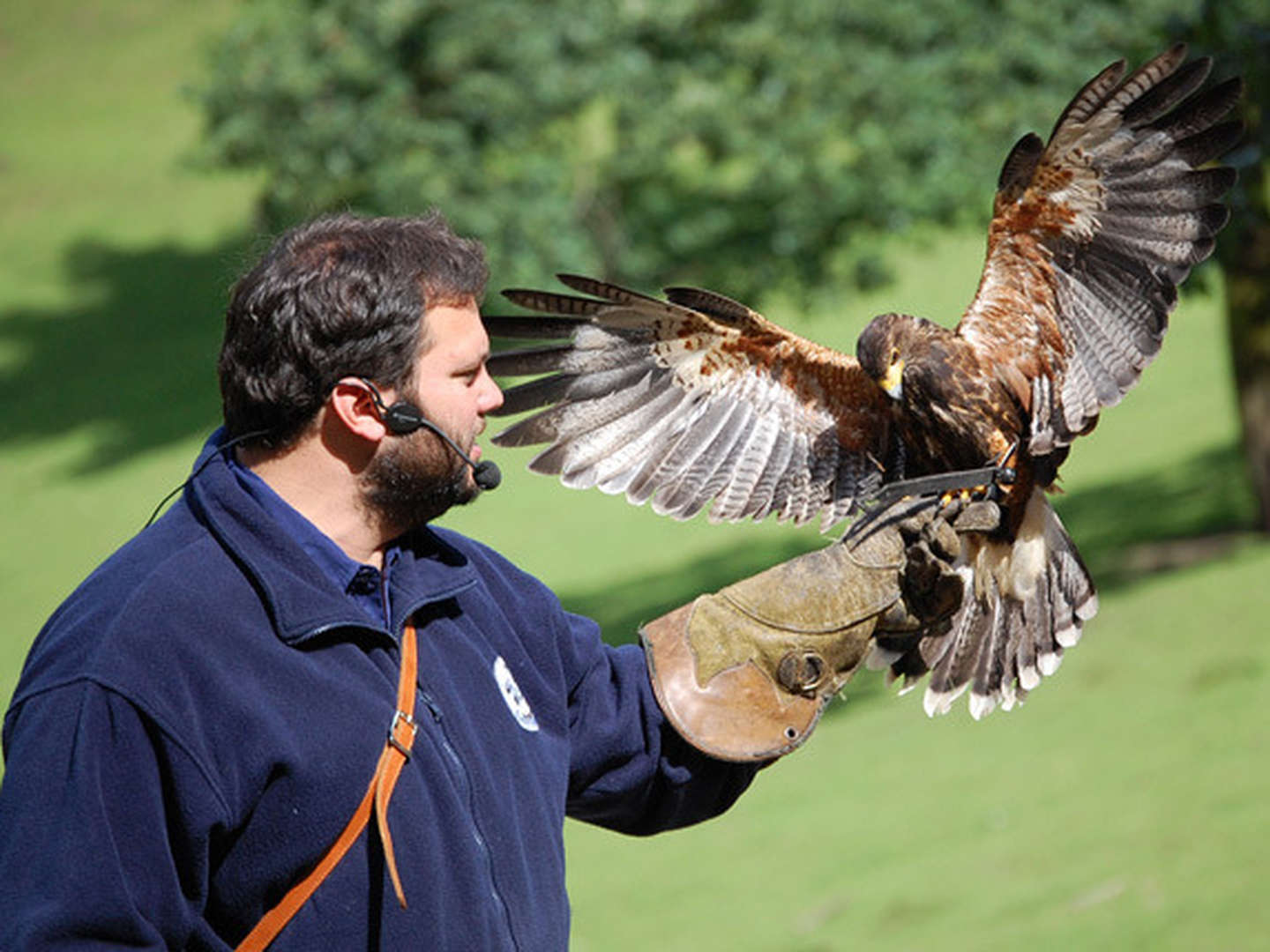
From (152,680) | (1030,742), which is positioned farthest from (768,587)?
(1030,742)

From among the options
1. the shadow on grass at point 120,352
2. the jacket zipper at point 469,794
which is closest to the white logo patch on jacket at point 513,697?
the jacket zipper at point 469,794

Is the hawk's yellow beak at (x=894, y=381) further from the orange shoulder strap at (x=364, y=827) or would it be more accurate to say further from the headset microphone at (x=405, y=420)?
the orange shoulder strap at (x=364, y=827)

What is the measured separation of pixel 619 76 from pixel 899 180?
283 centimetres

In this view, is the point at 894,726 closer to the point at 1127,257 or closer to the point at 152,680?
the point at 1127,257

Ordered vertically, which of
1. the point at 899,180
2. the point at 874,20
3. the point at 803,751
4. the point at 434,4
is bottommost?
the point at 803,751

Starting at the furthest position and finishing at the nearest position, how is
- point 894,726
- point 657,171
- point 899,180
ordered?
point 657,171 → point 899,180 → point 894,726

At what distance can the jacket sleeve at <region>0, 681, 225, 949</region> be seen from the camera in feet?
5.17

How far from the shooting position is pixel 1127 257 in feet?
12.1

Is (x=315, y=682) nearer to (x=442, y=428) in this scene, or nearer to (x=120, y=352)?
(x=442, y=428)

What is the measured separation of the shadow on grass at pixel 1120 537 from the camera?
9008 millimetres

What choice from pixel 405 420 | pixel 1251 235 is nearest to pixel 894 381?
pixel 405 420

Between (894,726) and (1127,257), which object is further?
(894,726)

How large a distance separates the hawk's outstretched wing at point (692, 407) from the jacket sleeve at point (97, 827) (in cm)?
201

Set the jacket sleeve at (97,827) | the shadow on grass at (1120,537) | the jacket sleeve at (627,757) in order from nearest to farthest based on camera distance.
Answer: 1. the jacket sleeve at (97,827)
2. the jacket sleeve at (627,757)
3. the shadow on grass at (1120,537)
